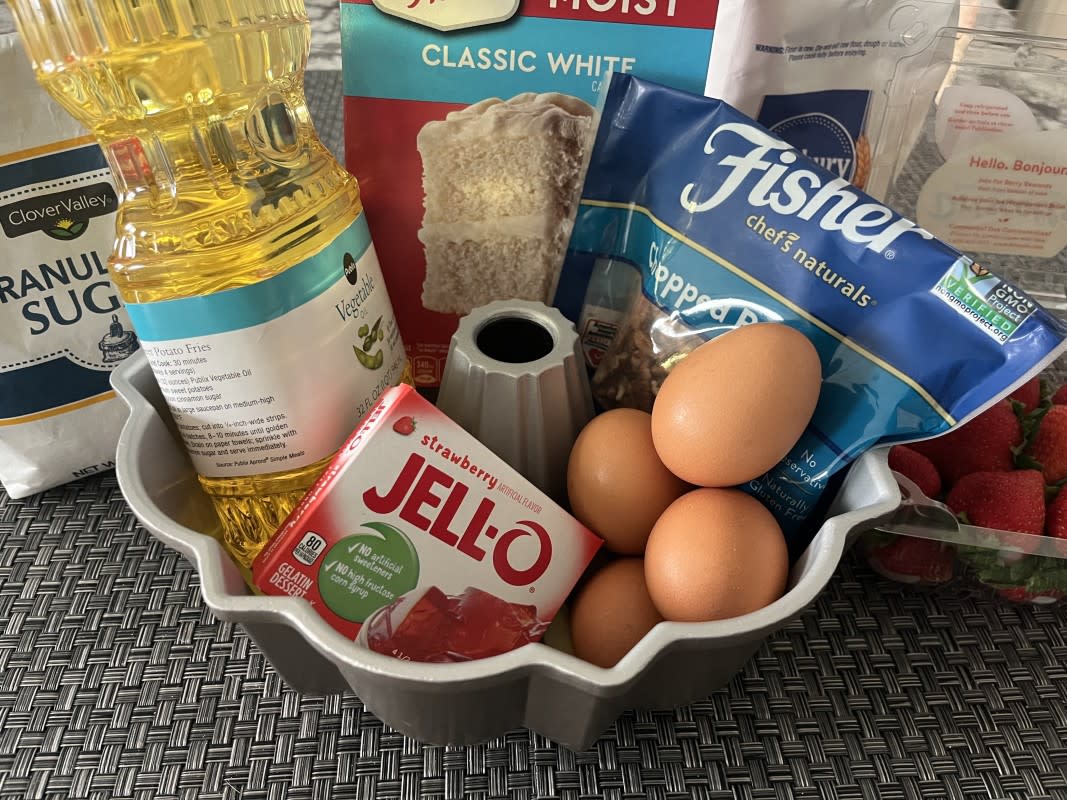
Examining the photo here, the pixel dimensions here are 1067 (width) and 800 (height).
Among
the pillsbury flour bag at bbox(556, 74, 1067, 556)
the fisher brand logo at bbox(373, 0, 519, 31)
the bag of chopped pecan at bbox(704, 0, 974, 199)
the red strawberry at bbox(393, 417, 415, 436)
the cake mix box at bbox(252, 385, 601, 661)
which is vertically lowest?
the cake mix box at bbox(252, 385, 601, 661)

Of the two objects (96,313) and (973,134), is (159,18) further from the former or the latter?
(973,134)

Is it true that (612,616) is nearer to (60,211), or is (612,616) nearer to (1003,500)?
(1003,500)

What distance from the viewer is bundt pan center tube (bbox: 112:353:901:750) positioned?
1.26 ft

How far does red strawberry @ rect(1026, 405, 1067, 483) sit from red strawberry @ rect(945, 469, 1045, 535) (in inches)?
1.1

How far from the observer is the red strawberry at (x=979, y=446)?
61 centimetres

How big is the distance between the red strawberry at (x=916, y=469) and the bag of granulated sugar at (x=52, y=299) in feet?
2.06

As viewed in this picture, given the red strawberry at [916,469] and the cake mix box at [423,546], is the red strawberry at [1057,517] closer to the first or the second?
the red strawberry at [916,469]

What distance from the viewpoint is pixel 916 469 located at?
60 cm

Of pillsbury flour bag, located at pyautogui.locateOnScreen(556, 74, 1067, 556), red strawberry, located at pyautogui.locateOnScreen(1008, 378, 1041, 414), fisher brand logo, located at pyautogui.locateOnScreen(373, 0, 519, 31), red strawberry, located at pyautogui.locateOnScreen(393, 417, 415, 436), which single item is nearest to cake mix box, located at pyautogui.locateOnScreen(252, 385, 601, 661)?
red strawberry, located at pyautogui.locateOnScreen(393, 417, 415, 436)

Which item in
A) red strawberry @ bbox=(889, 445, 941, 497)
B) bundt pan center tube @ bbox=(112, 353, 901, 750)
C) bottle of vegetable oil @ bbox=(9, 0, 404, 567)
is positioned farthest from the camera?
red strawberry @ bbox=(889, 445, 941, 497)

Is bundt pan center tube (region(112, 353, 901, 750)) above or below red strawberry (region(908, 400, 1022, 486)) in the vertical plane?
above

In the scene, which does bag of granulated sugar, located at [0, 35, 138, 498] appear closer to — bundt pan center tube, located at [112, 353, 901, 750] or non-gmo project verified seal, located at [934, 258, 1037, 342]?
bundt pan center tube, located at [112, 353, 901, 750]

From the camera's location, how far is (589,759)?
0.51 meters

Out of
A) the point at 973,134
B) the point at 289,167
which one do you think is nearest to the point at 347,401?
the point at 289,167
